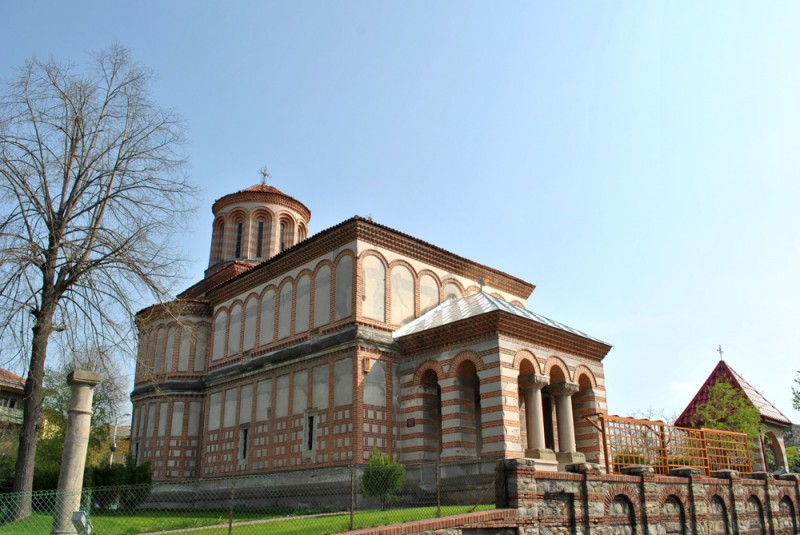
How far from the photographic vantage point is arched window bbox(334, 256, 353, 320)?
20.4 meters

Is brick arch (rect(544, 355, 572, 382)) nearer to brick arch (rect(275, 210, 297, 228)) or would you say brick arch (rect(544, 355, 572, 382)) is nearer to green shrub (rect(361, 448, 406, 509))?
green shrub (rect(361, 448, 406, 509))

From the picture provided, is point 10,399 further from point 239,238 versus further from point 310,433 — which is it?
point 310,433

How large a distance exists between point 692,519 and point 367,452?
867cm

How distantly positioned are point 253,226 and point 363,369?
1392cm

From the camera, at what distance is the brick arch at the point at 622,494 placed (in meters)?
14.3

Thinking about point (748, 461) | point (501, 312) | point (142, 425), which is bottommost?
point (748, 461)

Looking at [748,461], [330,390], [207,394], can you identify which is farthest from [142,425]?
[748,461]

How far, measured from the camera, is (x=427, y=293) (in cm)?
2267

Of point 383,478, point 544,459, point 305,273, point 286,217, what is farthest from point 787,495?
point 286,217

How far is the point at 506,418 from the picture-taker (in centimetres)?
1717

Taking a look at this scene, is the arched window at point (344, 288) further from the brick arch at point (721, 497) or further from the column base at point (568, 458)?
the brick arch at point (721, 497)

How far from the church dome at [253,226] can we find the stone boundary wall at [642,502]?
20014 millimetres

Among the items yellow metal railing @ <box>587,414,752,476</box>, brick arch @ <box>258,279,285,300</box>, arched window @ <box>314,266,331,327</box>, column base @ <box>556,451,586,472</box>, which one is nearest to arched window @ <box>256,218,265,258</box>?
brick arch @ <box>258,279,285,300</box>

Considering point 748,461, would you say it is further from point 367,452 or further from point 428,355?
point 367,452
